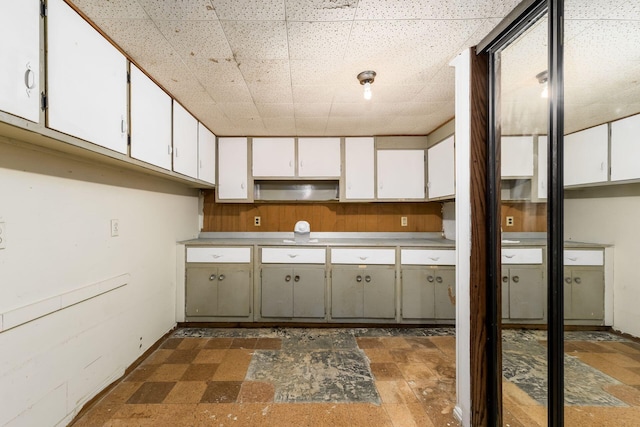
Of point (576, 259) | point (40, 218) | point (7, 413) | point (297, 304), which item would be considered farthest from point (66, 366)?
point (576, 259)

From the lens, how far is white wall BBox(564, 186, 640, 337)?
3.69 feet

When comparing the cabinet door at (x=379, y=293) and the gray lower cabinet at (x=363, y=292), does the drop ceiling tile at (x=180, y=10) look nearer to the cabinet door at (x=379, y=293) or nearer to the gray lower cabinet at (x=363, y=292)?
the gray lower cabinet at (x=363, y=292)

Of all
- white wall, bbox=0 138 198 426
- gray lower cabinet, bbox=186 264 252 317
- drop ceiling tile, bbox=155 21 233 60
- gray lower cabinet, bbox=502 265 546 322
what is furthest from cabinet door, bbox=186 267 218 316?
gray lower cabinet, bbox=502 265 546 322

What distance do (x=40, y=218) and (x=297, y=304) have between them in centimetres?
222

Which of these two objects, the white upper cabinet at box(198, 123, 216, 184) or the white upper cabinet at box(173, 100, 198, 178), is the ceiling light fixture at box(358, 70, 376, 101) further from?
the white upper cabinet at box(198, 123, 216, 184)

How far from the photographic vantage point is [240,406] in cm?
181

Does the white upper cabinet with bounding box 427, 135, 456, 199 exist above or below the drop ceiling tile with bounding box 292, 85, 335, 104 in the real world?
below

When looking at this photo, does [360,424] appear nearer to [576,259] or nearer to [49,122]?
[576,259]

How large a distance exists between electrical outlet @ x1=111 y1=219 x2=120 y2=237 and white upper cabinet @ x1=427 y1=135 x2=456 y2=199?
2.90 meters

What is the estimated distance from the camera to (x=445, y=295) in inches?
121

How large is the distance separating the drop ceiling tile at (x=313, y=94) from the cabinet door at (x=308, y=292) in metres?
1.69

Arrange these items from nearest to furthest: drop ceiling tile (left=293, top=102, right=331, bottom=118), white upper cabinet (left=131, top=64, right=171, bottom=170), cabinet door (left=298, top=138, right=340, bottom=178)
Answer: white upper cabinet (left=131, top=64, right=171, bottom=170)
drop ceiling tile (left=293, top=102, right=331, bottom=118)
cabinet door (left=298, top=138, right=340, bottom=178)

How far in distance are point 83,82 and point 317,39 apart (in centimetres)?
119

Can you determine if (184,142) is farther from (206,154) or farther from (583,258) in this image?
(583,258)
